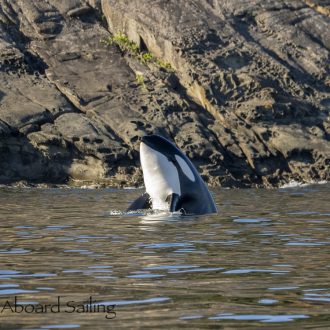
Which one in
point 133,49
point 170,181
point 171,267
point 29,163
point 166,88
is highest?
point 133,49

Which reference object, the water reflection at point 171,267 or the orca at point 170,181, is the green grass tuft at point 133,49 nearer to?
the water reflection at point 171,267

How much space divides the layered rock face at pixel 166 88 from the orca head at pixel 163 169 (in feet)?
41.1

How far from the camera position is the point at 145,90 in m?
31.9

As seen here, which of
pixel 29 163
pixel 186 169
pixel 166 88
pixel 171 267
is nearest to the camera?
pixel 171 267

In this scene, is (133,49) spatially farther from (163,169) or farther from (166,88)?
(163,169)

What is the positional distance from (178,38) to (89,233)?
69.7ft

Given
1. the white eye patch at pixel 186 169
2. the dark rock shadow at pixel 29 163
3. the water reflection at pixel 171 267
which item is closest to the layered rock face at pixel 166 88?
the dark rock shadow at pixel 29 163

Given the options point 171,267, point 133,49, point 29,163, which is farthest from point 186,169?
point 133,49

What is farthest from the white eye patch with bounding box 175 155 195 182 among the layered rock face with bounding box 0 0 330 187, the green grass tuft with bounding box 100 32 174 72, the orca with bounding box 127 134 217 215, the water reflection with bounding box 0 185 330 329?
the green grass tuft with bounding box 100 32 174 72

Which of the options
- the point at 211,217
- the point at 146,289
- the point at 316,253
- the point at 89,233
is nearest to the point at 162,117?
the point at 211,217

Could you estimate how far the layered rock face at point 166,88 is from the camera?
2945 centimetres

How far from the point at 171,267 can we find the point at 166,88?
23.4m

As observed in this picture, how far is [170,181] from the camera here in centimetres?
1593

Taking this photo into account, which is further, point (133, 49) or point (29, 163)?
point (133, 49)
